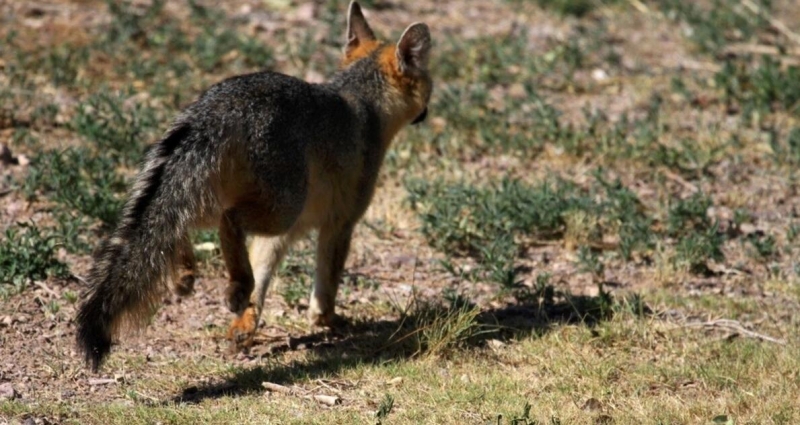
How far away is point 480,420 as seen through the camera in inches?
245

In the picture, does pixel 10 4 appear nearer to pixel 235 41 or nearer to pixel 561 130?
pixel 235 41

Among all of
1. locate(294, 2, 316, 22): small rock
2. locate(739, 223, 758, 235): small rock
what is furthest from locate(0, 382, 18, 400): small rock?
locate(294, 2, 316, 22): small rock

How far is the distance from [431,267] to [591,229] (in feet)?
4.44

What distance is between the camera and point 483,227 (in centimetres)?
909

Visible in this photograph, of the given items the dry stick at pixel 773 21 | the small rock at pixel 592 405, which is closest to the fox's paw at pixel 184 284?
the small rock at pixel 592 405

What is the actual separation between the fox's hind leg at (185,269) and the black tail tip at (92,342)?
23.8 inches

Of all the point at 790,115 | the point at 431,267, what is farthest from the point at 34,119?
the point at 790,115

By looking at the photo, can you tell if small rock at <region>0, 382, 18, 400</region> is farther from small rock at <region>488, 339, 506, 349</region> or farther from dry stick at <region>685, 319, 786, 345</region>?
dry stick at <region>685, 319, 786, 345</region>

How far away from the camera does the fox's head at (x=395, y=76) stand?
26.9ft

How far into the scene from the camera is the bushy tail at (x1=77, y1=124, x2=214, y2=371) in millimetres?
5816

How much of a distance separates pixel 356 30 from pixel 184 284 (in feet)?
9.87

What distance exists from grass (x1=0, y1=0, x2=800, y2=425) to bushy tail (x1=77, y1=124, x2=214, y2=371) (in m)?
0.50

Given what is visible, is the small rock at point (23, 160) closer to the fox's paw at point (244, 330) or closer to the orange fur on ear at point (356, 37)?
the orange fur on ear at point (356, 37)

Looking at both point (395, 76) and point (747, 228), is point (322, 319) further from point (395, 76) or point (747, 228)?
point (747, 228)
